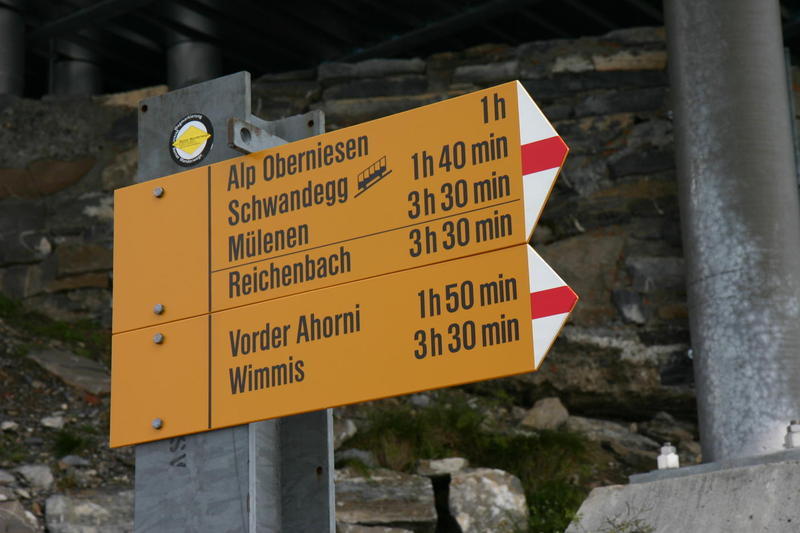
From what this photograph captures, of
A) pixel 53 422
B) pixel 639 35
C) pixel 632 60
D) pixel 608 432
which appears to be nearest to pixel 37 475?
pixel 53 422

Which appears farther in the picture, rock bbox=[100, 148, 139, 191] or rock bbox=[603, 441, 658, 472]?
rock bbox=[100, 148, 139, 191]

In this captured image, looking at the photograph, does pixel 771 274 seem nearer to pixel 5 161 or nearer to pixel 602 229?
pixel 602 229

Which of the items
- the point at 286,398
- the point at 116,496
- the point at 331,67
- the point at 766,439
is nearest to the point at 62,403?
the point at 116,496

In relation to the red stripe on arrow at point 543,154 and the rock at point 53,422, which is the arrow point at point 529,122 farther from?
the rock at point 53,422

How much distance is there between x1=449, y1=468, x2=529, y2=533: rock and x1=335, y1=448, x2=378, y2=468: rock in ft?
1.69

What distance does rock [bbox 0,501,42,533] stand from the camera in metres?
5.80

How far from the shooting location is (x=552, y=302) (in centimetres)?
257

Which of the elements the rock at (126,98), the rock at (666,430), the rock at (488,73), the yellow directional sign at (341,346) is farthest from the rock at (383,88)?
the yellow directional sign at (341,346)

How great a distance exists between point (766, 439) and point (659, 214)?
6.72 feet

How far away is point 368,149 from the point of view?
295cm

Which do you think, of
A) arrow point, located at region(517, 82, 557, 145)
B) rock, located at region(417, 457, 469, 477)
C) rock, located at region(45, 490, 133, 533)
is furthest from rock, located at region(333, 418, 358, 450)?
arrow point, located at region(517, 82, 557, 145)

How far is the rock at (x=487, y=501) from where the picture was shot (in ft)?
21.0

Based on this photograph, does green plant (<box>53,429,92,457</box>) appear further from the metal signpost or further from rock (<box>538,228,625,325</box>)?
the metal signpost

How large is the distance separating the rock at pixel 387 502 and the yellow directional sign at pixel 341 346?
11.0 feet
